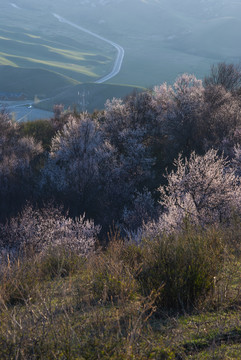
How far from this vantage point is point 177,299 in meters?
5.27

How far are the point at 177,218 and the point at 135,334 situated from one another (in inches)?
654

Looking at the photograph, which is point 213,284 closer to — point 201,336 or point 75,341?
point 201,336

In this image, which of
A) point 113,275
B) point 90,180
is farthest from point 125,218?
point 113,275

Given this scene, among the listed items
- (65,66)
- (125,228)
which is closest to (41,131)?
(125,228)

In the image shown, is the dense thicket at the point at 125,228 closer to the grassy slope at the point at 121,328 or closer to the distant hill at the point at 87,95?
the grassy slope at the point at 121,328

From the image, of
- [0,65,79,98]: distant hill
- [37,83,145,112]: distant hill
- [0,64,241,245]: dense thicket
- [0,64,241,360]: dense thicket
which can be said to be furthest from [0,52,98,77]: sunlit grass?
[0,64,241,245]: dense thicket

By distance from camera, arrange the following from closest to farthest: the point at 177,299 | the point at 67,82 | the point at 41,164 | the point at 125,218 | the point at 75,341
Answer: the point at 75,341
the point at 177,299
the point at 125,218
the point at 41,164
the point at 67,82

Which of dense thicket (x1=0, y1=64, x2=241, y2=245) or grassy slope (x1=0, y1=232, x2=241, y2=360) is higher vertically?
grassy slope (x1=0, y1=232, x2=241, y2=360)

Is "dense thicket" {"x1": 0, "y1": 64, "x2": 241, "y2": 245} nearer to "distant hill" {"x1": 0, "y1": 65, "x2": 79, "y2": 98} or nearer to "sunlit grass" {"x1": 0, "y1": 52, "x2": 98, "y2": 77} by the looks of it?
"distant hill" {"x1": 0, "y1": 65, "x2": 79, "y2": 98}

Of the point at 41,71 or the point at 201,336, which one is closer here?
the point at 201,336

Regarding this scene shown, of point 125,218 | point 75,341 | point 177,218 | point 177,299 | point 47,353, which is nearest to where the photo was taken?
point 47,353

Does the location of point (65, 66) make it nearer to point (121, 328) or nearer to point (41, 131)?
point (41, 131)

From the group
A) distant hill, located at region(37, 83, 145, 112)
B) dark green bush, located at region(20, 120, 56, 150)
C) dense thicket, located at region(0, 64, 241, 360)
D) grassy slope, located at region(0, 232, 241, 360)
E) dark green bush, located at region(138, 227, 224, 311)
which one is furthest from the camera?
distant hill, located at region(37, 83, 145, 112)

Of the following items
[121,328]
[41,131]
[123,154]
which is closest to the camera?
[121,328]
